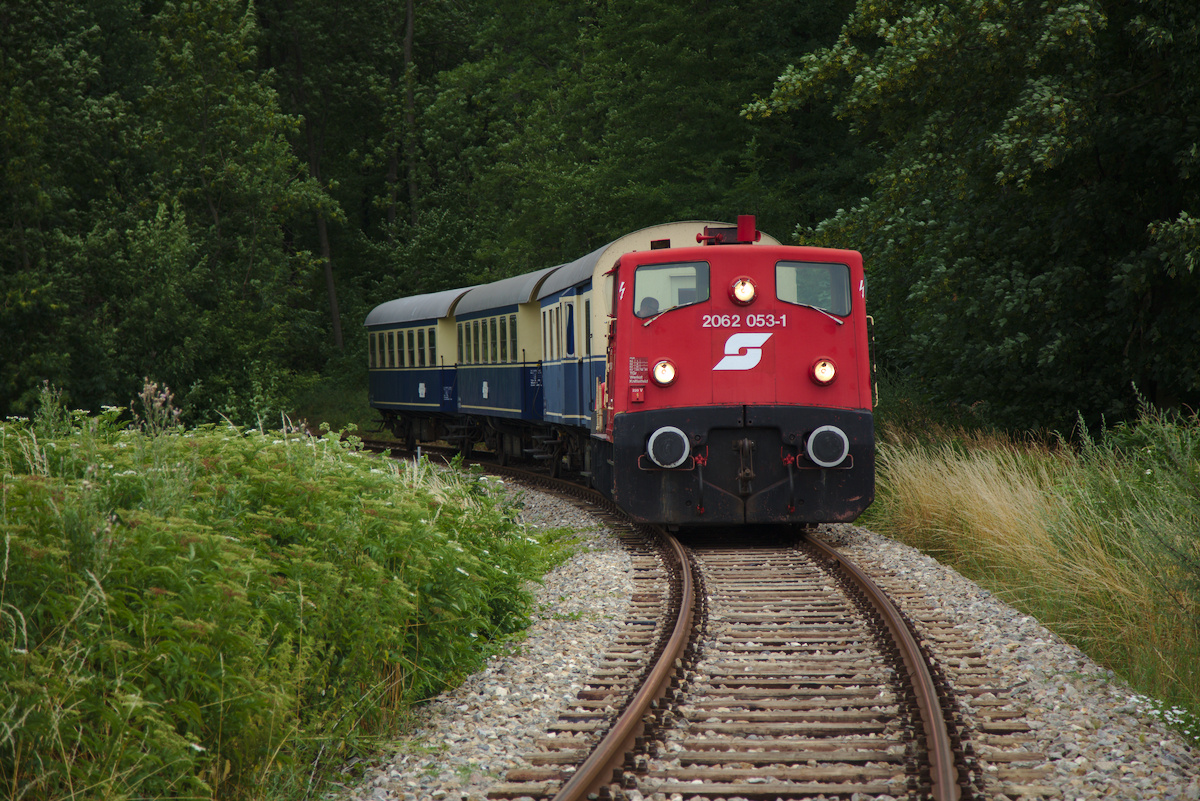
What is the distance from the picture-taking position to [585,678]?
257 inches

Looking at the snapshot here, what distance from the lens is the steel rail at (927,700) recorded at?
467 cm

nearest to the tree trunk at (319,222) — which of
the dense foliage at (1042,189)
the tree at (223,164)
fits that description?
the tree at (223,164)

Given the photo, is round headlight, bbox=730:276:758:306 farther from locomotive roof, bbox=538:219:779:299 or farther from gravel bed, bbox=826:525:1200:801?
gravel bed, bbox=826:525:1200:801

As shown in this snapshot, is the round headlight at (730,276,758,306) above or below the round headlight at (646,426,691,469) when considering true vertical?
above

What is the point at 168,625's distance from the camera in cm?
431

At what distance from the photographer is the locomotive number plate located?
11.1 m

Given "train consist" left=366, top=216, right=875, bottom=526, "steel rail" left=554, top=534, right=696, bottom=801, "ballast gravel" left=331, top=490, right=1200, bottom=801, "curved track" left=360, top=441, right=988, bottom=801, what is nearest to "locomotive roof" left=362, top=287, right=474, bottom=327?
"train consist" left=366, top=216, right=875, bottom=526

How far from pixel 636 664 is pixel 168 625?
320cm

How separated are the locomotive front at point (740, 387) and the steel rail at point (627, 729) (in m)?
3.22

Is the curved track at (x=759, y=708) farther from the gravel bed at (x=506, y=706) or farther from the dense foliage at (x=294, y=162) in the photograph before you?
the dense foliage at (x=294, y=162)

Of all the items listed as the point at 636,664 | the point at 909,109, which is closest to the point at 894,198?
the point at 909,109

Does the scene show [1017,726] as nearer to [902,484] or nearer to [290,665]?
[290,665]

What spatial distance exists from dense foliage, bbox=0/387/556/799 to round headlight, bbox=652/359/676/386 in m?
4.10

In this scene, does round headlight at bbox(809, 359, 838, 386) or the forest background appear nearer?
round headlight at bbox(809, 359, 838, 386)
